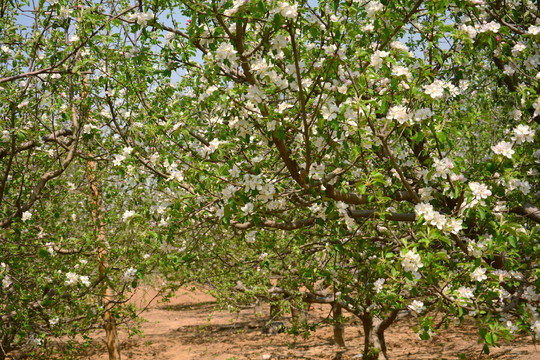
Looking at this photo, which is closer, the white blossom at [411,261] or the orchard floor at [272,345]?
the white blossom at [411,261]

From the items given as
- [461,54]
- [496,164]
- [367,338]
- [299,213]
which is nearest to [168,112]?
[299,213]

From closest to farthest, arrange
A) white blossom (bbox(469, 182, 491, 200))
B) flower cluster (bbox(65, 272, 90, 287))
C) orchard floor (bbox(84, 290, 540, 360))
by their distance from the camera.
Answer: white blossom (bbox(469, 182, 491, 200))
flower cluster (bbox(65, 272, 90, 287))
orchard floor (bbox(84, 290, 540, 360))

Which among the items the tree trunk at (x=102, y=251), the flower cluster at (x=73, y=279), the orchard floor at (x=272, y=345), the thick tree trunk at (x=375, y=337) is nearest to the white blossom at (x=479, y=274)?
the tree trunk at (x=102, y=251)

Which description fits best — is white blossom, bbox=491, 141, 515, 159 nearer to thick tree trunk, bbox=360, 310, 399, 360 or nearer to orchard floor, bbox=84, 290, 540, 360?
thick tree trunk, bbox=360, 310, 399, 360

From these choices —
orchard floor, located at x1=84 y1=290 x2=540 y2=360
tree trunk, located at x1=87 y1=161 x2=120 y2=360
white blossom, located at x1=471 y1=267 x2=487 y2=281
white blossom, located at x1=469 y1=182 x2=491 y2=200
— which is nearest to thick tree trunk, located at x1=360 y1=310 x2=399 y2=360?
orchard floor, located at x1=84 y1=290 x2=540 y2=360

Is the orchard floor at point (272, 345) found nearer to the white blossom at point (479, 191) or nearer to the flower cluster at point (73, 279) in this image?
the flower cluster at point (73, 279)

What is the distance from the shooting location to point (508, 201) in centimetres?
426

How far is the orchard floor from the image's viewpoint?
1025 cm

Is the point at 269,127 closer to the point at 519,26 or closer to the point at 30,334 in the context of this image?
the point at 519,26

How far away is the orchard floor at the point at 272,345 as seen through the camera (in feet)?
33.6

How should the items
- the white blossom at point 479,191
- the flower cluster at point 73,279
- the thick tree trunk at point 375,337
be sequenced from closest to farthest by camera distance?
1. the white blossom at point 479,191
2. the flower cluster at point 73,279
3. the thick tree trunk at point 375,337

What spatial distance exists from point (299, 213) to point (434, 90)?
9.89 ft

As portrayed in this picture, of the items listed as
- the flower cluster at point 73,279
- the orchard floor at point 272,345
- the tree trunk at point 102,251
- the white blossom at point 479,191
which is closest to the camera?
the white blossom at point 479,191

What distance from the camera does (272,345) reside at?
12.6 m
